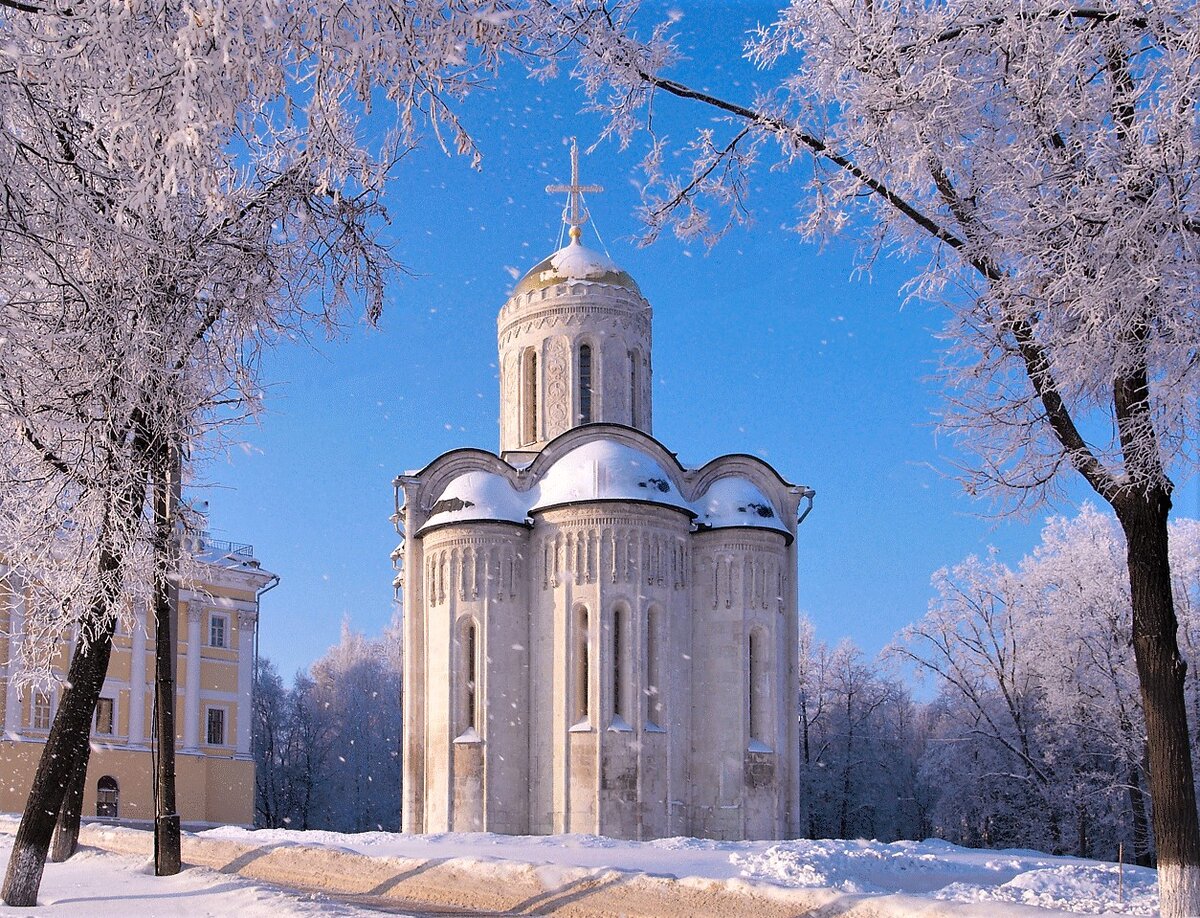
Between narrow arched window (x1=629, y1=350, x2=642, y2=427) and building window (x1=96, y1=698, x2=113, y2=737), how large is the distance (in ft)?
52.8

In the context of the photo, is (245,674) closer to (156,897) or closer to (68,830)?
(68,830)

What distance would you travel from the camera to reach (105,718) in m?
32.6

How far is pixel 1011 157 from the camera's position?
828 cm

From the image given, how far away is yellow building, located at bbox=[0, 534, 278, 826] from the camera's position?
31094 mm

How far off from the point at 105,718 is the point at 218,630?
399cm

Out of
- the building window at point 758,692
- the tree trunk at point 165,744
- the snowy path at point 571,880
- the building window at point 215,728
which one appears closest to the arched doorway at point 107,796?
the building window at point 215,728

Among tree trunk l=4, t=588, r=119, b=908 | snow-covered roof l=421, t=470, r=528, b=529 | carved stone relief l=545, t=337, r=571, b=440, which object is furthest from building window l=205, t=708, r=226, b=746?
tree trunk l=4, t=588, r=119, b=908

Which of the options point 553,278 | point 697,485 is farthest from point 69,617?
point 553,278

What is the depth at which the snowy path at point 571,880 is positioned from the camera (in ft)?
31.1

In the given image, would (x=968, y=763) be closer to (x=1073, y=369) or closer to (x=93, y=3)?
(x=1073, y=369)

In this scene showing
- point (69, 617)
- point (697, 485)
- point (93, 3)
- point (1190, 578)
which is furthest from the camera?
point (1190, 578)

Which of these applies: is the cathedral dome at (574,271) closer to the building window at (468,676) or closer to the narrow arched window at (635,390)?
the narrow arched window at (635,390)

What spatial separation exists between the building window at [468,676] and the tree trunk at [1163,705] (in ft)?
50.4

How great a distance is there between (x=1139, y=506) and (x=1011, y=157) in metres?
2.42
